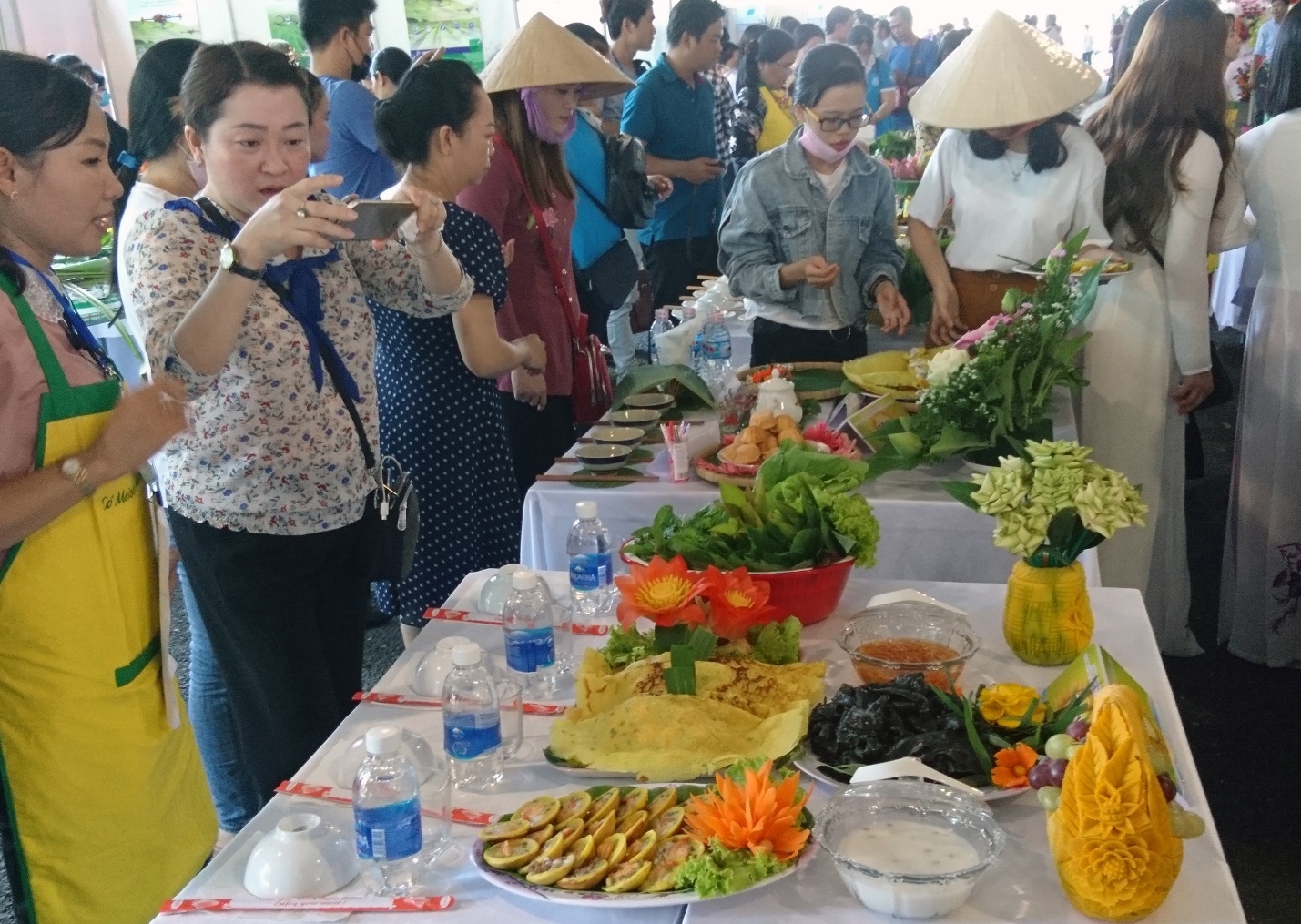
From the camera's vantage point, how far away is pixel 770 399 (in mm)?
2240

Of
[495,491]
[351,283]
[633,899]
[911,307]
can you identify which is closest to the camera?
[633,899]

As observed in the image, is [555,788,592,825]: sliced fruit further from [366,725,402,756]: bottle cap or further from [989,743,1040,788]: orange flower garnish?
[989,743,1040,788]: orange flower garnish

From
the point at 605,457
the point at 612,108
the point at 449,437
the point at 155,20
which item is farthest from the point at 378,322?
the point at 155,20

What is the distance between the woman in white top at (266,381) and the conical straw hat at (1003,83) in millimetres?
1412

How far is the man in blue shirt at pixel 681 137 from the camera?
175 inches

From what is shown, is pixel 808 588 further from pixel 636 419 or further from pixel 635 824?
pixel 636 419

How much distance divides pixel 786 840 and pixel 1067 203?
1.96 m

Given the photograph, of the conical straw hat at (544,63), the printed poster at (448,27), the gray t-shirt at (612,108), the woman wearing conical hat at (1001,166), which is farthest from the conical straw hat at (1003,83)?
the printed poster at (448,27)

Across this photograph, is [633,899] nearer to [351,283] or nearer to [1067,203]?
[351,283]

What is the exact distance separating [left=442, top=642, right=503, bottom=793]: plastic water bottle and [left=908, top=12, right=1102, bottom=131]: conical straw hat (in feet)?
6.17

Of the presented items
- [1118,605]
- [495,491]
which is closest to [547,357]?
[495,491]

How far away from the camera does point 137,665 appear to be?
1.40 metres

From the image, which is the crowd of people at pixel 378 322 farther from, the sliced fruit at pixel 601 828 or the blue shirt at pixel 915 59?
the blue shirt at pixel 915 59

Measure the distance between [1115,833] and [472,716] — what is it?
642 mm
